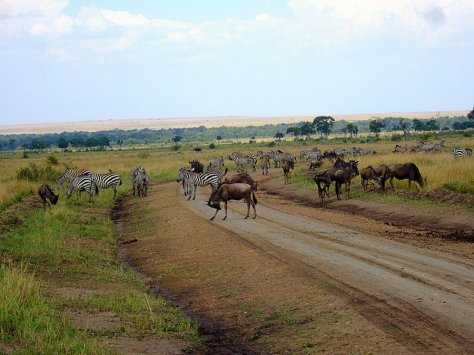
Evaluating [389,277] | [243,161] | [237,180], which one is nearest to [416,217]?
[237,180]

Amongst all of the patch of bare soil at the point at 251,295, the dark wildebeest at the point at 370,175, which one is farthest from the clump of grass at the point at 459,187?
the patch of bare soil at the point at 251,295

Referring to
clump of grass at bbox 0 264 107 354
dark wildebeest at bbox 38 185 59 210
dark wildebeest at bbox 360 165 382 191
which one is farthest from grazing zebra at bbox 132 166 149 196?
clump of grass at bbox 0 264 107 354

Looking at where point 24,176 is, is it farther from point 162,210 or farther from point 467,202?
point 467,202

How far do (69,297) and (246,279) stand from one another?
Result: 3.43 m

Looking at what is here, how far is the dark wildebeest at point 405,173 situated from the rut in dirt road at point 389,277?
8589mm

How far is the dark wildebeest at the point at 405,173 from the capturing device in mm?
28203

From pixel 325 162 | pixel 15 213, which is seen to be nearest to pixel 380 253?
pixel 15 213

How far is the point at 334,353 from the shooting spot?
351 inches

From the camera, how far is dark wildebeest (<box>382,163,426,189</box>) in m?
28.2

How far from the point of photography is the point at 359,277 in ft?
41.9

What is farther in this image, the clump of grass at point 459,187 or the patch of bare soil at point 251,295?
the clump of grass at point 459,187

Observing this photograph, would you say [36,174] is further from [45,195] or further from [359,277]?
[359,277]

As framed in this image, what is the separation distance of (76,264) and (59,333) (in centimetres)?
706

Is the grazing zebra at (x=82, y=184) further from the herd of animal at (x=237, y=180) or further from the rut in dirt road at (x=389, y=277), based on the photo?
the rut in dirt road at (x=389, y=277)
